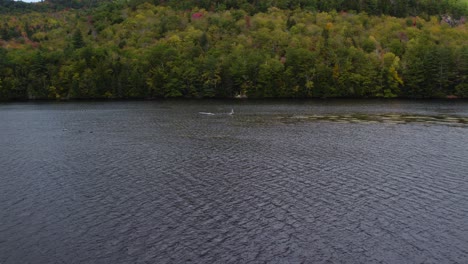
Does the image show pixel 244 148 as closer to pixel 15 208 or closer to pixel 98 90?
pixel 15 208

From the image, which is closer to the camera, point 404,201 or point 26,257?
point 26,257

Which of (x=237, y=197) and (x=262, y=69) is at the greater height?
(x=262, y=69)

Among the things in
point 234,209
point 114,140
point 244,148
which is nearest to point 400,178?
point 234,209

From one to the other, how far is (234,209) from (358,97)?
408 ft

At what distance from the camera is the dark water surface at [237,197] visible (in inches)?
906

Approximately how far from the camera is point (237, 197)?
3250cm

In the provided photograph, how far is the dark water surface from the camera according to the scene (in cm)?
2302

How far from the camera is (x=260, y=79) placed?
482 ft

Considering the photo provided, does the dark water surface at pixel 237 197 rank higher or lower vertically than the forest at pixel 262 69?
lower

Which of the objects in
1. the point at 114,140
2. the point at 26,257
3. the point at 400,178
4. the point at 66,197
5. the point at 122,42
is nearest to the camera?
the point at 26,257

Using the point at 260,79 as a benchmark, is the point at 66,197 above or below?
below

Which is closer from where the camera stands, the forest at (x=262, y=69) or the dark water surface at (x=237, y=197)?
the dark water surface at (x=237, y=197)

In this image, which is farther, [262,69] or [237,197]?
[262,69]

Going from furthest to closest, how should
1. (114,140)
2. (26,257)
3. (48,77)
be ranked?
(48,77) → (114,140) → (26,257)
